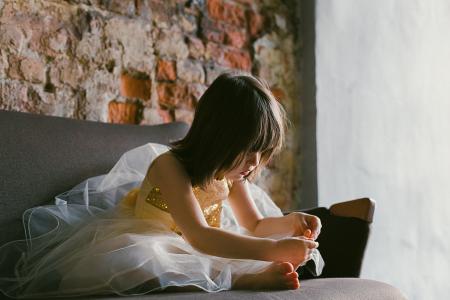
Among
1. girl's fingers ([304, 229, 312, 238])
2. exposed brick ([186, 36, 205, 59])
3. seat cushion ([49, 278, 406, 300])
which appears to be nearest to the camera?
seat cushion ([49, 278, 406, 300])

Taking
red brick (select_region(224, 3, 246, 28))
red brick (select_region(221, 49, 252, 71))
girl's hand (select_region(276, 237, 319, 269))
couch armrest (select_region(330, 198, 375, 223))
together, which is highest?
red brick (select_region(224, 3, 246, 28))

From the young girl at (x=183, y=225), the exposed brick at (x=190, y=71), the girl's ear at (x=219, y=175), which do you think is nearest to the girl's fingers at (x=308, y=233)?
the young girl at (x=183, y=225)

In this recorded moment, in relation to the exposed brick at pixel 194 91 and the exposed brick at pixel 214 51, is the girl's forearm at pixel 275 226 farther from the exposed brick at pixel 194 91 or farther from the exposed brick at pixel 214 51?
the exposed brick at pixel 214 51

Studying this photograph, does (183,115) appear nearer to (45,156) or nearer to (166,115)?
(166,115)

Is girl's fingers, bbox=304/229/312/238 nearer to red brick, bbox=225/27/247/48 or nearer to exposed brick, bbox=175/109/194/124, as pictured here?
exposed brick, bbox=175/109/194/124

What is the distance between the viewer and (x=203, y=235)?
1141mm

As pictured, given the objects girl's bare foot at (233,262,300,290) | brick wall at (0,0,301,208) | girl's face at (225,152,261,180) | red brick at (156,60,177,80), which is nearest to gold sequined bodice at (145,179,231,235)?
girl's face at (225,152,261,180)

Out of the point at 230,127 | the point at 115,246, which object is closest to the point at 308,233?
the point at 230,127

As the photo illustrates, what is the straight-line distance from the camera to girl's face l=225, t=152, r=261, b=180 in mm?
1234

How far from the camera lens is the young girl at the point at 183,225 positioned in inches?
40.7

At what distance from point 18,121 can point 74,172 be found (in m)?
0.19

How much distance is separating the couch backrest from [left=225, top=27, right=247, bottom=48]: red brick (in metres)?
0.79

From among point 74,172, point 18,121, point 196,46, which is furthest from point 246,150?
point 196,46

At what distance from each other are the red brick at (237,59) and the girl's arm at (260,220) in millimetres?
815
